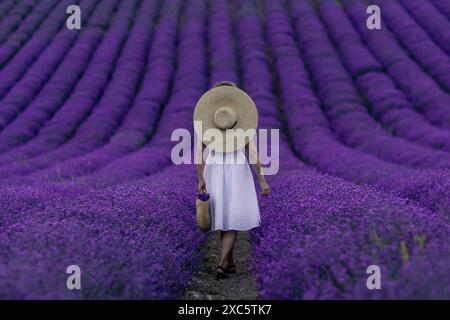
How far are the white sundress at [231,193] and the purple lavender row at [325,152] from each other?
1785mm

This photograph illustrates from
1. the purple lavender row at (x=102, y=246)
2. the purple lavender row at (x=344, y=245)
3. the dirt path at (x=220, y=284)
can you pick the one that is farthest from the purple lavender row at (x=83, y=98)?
the purple lavender row at (x=344, y=245)

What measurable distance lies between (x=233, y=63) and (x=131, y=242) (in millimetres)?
15965

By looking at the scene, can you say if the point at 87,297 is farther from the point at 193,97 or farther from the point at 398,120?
the point at 193,97

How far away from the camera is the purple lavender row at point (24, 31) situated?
70.6 feet

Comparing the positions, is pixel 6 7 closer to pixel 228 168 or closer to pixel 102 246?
pixel 228 168

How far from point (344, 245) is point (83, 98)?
49.9 ft

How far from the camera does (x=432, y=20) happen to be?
2041 centimetres

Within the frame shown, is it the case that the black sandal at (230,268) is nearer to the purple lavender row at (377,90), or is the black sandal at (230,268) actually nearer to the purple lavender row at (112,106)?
the purple lavender row at (112,106)

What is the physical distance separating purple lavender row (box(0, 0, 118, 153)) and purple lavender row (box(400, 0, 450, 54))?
39.2 ft

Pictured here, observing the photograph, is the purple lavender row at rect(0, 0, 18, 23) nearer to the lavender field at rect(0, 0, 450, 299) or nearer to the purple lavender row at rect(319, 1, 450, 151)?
the lavender field at rect(0, 0, 450, 299)

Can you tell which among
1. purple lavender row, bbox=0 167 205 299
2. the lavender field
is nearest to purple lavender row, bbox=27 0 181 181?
the lavender field

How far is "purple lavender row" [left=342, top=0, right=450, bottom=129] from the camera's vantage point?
14.7 meters

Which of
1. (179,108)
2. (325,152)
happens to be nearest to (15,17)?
(179,108)

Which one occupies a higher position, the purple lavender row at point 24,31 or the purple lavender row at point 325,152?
the purple lavender row at point 24,31
